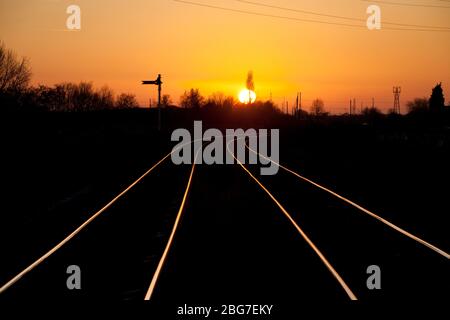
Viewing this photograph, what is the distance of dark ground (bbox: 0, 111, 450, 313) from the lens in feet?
25.2

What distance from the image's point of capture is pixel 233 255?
9.61 meters

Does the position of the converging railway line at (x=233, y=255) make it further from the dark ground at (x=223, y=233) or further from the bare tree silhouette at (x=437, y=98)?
the bare tree silhouette at (x=437, y=98)

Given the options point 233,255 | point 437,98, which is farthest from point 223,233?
point 437,98

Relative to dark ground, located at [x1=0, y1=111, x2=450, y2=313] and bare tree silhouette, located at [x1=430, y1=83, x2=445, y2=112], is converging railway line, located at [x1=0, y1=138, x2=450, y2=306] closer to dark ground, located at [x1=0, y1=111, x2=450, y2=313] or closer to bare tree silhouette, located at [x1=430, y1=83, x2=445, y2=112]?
dark ground, located at [x1=0, y1=111, x2=450, y2=313]


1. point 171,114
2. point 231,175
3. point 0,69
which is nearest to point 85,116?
point 171,114

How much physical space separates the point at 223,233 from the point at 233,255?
208 centimetres

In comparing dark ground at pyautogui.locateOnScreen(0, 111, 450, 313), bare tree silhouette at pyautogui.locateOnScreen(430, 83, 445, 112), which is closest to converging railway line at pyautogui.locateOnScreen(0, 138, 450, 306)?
dark ground at pyautogui.locateOnScreen(0, 111, 450, 313)

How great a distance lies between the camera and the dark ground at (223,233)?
7.70 metres

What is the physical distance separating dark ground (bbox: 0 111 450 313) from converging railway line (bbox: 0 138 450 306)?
3cm

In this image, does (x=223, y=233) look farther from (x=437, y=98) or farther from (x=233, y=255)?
(x=437, y=98)

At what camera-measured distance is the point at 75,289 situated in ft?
25.1
